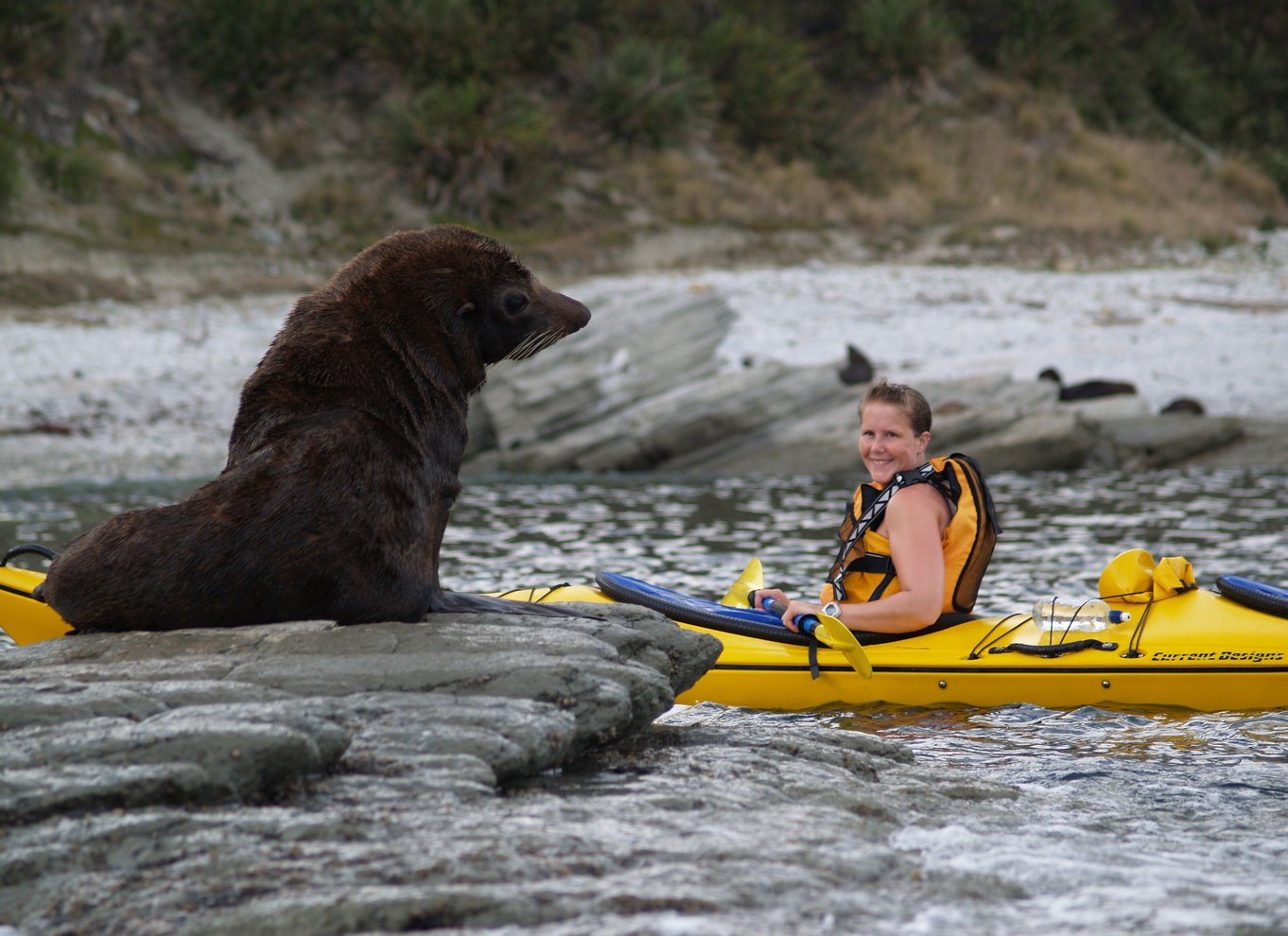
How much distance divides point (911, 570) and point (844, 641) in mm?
403

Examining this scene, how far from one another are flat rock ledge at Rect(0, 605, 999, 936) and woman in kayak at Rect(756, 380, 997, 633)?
122cm

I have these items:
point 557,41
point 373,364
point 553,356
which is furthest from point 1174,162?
point 373,364

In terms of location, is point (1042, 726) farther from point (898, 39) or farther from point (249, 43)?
point (898, 39)

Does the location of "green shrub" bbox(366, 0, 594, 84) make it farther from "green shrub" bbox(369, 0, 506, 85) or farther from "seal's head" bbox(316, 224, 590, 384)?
"seal's head" bbox(316, 224, 590, 384)

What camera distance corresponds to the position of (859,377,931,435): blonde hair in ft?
17.2

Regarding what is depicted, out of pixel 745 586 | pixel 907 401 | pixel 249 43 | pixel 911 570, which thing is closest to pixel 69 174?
pixel 249 43

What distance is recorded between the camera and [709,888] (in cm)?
289

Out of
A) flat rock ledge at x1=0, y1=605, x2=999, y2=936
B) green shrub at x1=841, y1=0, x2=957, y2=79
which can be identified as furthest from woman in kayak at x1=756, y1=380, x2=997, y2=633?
green shrub at x1=841, y1=0, x2=957, y2=79

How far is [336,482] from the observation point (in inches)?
160

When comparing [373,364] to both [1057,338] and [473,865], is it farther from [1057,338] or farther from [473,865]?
[1057,338]

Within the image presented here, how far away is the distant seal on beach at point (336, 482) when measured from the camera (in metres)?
4.06

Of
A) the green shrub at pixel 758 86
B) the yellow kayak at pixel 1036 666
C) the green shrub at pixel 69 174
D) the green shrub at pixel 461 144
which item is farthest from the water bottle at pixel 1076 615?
the green shrub at pixel 758 86

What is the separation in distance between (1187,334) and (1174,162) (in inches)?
498

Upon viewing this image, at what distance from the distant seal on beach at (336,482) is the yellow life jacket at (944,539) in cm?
150
